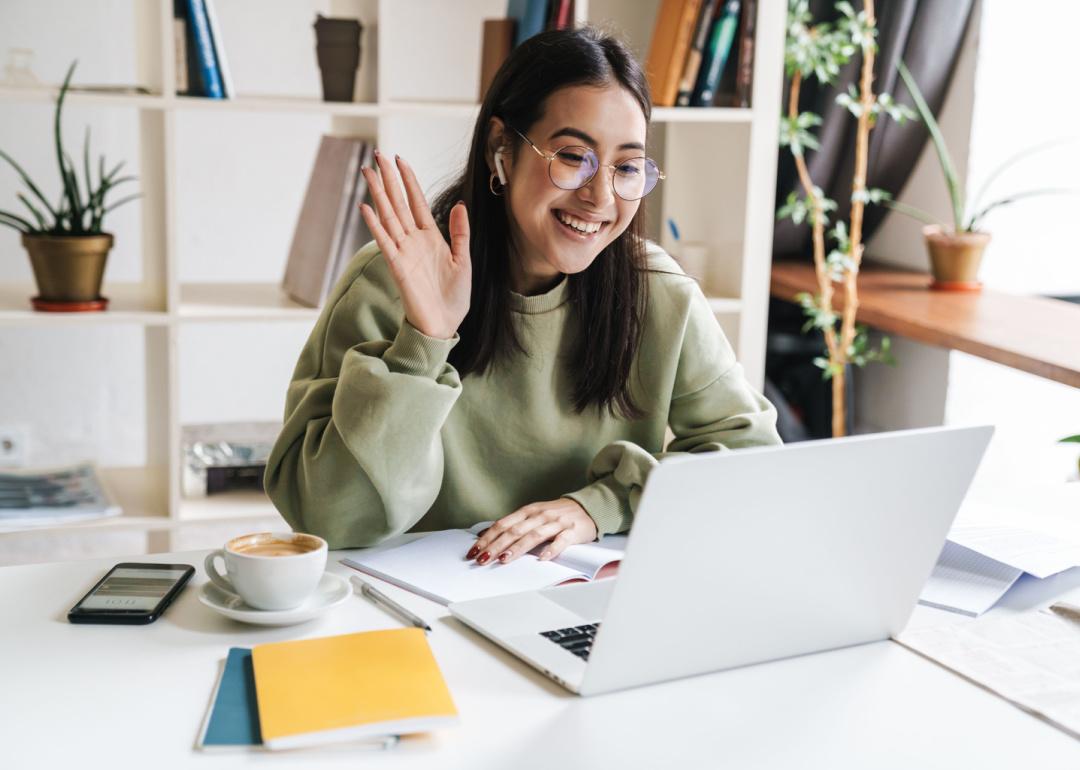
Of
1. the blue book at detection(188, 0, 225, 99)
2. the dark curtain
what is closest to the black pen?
the blue book at detection(188, 0, 225, 99)

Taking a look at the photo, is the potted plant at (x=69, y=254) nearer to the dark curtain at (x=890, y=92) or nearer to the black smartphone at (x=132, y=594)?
the black smartphone at (x=132, y=594)

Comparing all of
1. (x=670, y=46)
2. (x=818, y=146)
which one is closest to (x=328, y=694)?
(x=670, y=46)

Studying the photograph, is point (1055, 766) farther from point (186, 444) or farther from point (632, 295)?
point (186, 444)

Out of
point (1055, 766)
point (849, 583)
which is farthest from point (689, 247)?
point (1055, 766)

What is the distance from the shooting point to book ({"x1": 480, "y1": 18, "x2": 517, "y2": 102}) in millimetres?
2449

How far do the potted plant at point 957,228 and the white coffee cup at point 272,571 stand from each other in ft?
7.38

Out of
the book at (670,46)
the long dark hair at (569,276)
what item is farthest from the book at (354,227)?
the long dark hair at (569,276)

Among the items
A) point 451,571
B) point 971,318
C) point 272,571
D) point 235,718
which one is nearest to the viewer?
point 235,718

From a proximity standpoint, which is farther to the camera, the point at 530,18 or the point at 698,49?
the point at 698,49

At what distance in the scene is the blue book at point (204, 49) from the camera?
7.39ft

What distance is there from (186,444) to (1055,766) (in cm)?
198

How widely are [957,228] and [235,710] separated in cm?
250

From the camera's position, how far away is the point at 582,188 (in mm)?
1471

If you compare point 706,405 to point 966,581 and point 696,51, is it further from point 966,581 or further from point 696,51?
point 696,51
